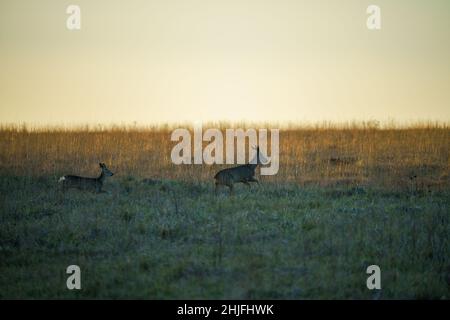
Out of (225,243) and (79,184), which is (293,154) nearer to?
(79,184)

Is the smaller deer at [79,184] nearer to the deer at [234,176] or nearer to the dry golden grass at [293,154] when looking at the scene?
the dry golden grass at [293,154]

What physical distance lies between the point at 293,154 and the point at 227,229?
9.45 m

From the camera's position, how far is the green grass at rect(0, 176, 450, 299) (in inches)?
291

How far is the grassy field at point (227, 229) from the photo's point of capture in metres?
7.48

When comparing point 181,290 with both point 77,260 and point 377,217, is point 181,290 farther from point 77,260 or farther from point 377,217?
point 377,217

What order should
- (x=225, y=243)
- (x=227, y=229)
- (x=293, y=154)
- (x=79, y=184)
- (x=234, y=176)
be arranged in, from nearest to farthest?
(x=225, y=243)
(x=227, y=229)
(x=79, y=184)
(x=234, y=176)
(x=293, y=154)

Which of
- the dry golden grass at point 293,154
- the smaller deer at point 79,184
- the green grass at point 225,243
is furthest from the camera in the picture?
→ the dry golden grass at point 293,154

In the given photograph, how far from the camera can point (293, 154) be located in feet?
62.2

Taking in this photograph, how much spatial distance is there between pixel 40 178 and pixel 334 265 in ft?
30.7

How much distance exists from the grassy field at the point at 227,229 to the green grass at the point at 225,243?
0.9 inches

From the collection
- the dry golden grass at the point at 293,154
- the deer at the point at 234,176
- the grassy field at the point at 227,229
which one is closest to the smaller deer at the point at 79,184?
the grassy field at the point at 227,229

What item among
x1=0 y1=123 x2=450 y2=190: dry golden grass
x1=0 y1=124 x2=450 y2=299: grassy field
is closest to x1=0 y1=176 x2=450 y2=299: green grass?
x1=0 y1=124 x2=450 y2=299: grassy field

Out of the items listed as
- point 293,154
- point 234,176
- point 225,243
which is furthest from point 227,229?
point 293,154
